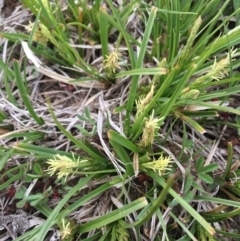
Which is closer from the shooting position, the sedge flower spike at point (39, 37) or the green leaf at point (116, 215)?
the green leaf at point (116, 215)

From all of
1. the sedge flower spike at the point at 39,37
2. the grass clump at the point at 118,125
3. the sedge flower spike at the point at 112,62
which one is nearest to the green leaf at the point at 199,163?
the grass clump at the point at 118,125

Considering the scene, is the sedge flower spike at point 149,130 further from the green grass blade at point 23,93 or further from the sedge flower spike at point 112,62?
the green grass blade at point 23,93

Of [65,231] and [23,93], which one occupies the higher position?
[23,93]

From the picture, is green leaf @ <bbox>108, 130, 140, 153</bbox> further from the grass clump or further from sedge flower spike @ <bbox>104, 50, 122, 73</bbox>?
sedge flower spike @ <bbox>104, 50, 122, 73</bbox>

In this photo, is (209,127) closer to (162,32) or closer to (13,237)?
(162,32)

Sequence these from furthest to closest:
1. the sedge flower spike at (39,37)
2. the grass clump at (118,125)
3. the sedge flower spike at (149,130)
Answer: the sedge flower spike at (39,37), the grass clump at (118,125), the sedge flower spike at (149,130)

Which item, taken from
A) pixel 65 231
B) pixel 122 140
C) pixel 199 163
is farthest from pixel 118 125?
pixel 65 231

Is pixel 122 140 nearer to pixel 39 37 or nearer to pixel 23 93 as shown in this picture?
pixel 23 93

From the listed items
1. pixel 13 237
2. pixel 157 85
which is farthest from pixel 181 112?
pixel 13 237
